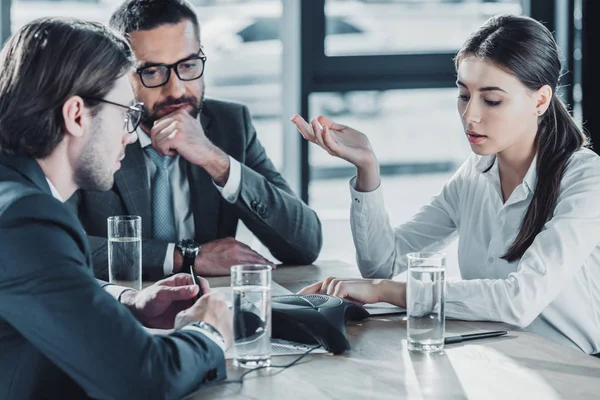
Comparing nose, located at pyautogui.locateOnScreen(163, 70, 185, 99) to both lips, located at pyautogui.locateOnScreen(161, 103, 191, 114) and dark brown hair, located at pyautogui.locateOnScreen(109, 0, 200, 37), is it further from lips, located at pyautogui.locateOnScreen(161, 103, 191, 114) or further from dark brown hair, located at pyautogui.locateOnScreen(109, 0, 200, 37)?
dark brown hair, located at pyautogui.locateOnScreen(109, 0, 200, 37)

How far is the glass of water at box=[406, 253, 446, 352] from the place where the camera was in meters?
1.47

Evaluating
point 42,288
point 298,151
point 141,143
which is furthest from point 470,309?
point 298,151

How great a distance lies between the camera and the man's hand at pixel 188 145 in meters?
2.27

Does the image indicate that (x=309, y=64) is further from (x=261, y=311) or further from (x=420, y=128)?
(x=261, y=311)

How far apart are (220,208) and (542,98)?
3.15 ft

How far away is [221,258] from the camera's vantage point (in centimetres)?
215

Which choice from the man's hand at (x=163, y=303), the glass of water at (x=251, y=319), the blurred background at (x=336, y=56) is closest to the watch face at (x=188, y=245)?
the man's hand at (x=163, y=303)

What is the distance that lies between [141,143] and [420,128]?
183 centimetres

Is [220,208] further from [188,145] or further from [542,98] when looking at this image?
[542,98]

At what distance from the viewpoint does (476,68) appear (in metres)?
1.98

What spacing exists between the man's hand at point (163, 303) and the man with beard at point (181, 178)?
0.56 metres

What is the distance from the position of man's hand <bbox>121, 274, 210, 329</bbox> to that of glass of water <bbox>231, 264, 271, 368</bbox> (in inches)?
7.1

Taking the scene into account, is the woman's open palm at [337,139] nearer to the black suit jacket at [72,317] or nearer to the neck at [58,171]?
the neck at [58,171]

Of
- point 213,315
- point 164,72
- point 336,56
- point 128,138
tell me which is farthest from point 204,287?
point 336,56
